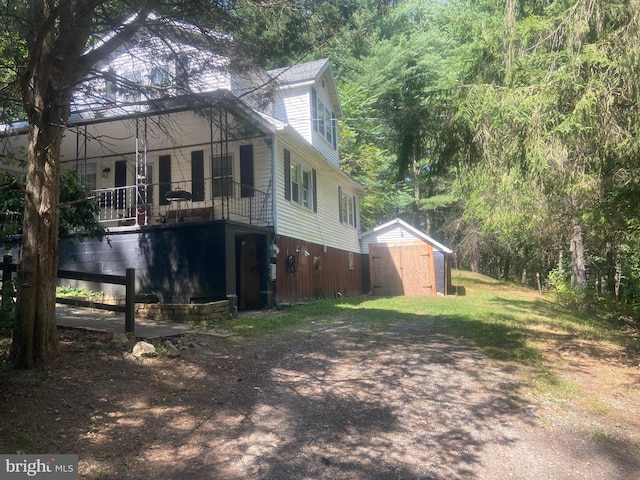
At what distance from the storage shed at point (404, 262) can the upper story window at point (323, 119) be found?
5199mm

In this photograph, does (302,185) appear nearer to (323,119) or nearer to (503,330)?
(323,119)

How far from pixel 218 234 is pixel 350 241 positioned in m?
10.6

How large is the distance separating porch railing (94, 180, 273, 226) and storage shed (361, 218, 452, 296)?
9.91 m

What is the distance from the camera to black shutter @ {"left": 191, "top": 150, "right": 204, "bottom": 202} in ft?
41.5

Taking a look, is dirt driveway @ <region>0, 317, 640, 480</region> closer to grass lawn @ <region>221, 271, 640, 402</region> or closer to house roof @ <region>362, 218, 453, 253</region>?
grass lawn @ <region>221, 271, 640, 402</region>

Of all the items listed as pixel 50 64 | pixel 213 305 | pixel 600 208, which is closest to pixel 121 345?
pixel 213 305

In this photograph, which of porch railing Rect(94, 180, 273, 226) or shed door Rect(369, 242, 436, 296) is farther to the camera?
shed door Rect(369, 242, 436, 296)

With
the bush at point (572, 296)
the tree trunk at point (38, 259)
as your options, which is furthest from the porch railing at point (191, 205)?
the bush at point (572, 296)

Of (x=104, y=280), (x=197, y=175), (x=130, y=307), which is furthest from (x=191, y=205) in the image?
(x=130, y=307)

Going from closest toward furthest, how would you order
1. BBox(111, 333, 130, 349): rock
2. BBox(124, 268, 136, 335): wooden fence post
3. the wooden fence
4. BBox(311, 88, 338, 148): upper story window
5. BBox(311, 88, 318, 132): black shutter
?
BBox(111, 333, 130, 349): rock
the wooden fence
BBox(124, 268, 136, 335): wooden fence post
BBox(311, 88, 318, 132): black shutter
BBox(311, 88, 338, 148): upper story window

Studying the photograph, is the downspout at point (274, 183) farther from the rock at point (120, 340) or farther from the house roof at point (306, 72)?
the rock at point (120, 340)

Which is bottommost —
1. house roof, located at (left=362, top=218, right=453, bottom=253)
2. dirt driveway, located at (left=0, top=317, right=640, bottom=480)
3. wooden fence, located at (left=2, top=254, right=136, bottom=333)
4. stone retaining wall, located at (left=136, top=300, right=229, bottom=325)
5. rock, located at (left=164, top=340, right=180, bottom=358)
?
dirt driveway, located at (left=0, top=317, right=640, bottom=480)

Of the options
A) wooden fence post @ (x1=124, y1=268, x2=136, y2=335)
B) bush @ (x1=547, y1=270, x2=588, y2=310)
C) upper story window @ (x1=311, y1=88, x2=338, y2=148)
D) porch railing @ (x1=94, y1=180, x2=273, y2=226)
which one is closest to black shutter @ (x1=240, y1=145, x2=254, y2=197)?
porch railing @ (x1=94, y1=180, x2=273, y2=226)

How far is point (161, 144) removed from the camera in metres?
12.8
